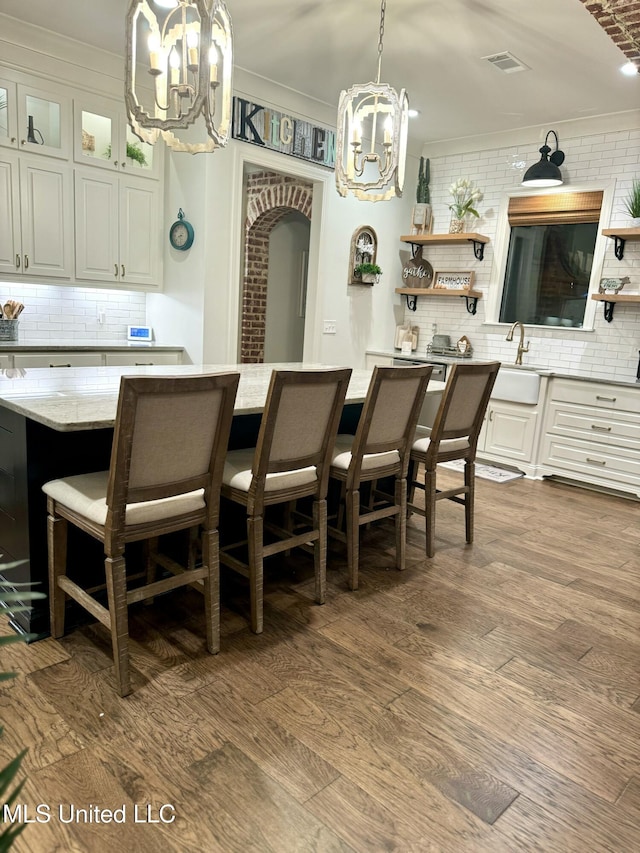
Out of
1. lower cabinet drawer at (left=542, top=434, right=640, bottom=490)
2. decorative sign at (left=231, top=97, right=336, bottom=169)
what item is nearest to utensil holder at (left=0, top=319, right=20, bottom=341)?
decorative sign at (left=231, top=97, right=336, bottom=169)

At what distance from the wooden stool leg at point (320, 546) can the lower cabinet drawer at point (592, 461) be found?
3.03 meters

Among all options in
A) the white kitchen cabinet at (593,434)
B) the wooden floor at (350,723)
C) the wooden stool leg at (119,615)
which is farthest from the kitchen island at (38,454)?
the white kitchen cabinet at (593,434)

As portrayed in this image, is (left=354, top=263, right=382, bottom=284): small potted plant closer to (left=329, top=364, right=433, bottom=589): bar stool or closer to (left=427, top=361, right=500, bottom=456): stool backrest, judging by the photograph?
(left=427, top=361, right=500, bottom=456): stool backrest

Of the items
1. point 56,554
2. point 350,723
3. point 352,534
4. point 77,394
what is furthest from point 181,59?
point 350,723

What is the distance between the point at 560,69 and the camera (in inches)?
162

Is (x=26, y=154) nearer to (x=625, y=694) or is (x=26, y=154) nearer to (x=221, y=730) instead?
(x=221, y=730)

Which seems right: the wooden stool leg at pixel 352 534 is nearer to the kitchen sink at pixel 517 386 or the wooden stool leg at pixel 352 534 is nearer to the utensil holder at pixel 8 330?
the kitchen sink at pixel 517 386

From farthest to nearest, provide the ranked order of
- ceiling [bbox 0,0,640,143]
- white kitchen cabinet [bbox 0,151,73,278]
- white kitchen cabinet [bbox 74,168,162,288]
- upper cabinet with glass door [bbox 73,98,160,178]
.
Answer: white kitchen cabinet [bbox 74,168,162,288]
upper cabinet with glass door [bbox 73,98,160,178]
white kitchen cabinet [bbox 0,151,73,278]
ceiling [bbox 0,0,640,143]

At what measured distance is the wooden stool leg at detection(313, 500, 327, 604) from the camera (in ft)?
8.45

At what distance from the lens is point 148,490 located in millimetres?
1914

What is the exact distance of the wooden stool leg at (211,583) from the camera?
2150 mm

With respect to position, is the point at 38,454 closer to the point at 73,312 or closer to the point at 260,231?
the point at 73,312

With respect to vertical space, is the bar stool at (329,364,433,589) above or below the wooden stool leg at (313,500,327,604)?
above

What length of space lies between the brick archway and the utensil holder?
2492 mm
